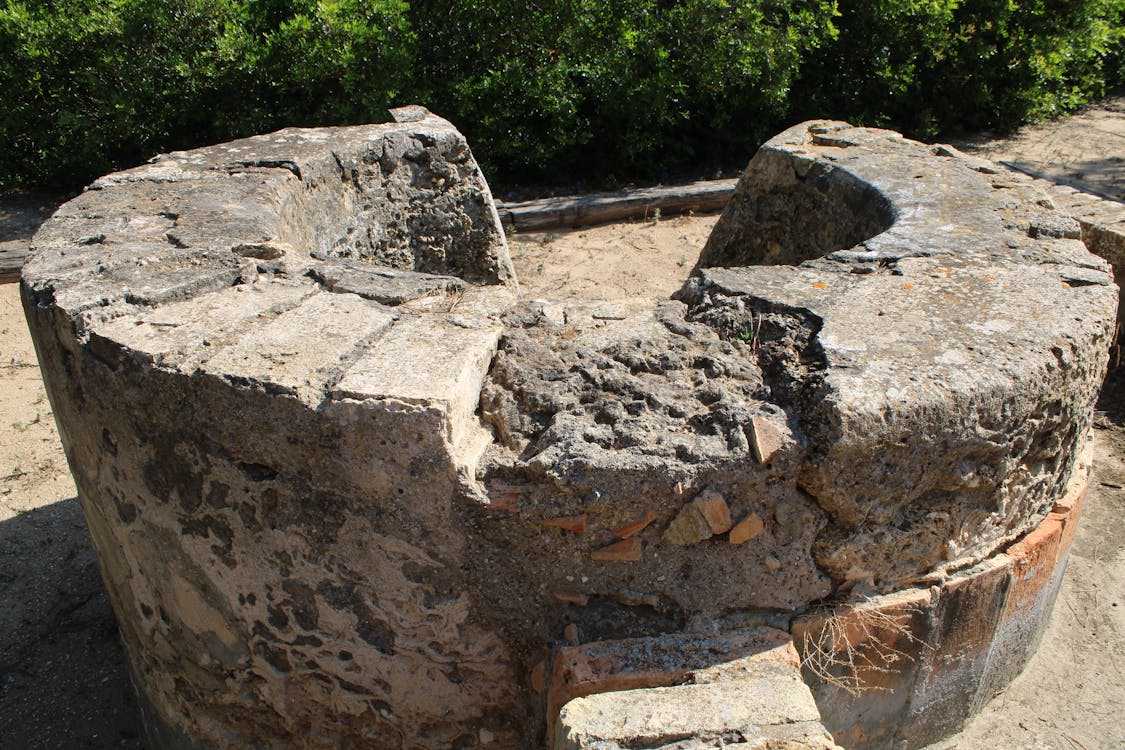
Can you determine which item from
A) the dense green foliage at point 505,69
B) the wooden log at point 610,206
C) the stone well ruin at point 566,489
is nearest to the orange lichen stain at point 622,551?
the stone well ruin at point 566,489

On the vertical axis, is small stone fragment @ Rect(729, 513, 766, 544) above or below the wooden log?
above

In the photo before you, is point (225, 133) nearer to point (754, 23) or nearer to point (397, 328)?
point (754, 23)

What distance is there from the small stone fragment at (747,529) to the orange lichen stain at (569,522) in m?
0.31

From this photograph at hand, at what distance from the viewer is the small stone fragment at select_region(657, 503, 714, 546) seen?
1.93 m

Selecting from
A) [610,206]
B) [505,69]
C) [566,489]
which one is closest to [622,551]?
[566,489]

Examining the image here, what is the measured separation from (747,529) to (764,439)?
191 millimetres

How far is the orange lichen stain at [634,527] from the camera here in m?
1.93

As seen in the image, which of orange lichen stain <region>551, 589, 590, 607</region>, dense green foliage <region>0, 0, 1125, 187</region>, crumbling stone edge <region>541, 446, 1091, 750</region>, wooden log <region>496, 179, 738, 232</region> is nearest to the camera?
crumbling stone edge <region>541, 446, 1091, 750</region>

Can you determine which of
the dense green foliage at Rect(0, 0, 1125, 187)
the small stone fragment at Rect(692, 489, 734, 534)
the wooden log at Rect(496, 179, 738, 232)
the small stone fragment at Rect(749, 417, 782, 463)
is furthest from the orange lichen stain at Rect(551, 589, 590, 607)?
the dense green foliage at Rect(0, 0, 1125, 187)

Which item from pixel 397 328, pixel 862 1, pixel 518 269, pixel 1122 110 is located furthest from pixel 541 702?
pixel 1122 110

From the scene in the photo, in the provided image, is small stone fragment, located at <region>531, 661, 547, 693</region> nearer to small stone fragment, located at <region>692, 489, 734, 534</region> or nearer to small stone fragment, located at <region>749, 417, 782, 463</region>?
small stone fragment, located at <region>692, 489, 734, 534</region>

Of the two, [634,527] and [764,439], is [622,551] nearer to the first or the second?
[634,527]

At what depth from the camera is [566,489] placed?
1896mm

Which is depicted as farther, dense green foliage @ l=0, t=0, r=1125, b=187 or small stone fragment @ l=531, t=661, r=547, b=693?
dense green foliage @ l=0, t=0, r=1125, b=187
